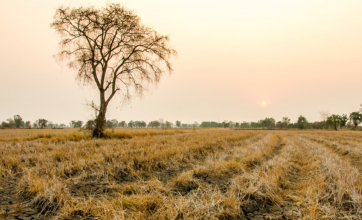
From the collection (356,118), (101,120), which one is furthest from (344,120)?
(101,120)

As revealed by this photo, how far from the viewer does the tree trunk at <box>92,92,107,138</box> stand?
13.5 m

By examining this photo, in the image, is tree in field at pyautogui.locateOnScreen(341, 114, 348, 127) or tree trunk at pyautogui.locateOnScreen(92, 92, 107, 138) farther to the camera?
tree in field at pyautogui.locateOnScreen(341, 114, 348, 127)

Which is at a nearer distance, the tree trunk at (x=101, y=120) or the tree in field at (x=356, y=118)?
the tree trunk at (x=101, y=120)

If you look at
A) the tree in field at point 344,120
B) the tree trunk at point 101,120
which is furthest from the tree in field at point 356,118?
the tree trunk at point 101,120

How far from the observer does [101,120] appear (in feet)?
45.0

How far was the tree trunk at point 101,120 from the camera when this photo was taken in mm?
13492

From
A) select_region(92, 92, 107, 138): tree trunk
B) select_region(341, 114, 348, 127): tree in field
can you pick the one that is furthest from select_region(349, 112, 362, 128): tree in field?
select_region(92, 92, 107, 138): tree trunk

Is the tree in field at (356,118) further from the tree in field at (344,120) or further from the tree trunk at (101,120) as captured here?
the tree trunk at (101,120)

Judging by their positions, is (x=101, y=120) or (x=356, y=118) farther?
(x=356, y=118)

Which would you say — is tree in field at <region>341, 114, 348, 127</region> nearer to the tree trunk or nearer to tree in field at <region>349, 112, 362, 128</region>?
tree in field at <region>349, 112, 362, 128</region>

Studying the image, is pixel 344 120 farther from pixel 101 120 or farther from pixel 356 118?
pixel 101 120

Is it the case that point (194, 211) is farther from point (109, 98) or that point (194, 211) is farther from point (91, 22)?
point (91, 22)

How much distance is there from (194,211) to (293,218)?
1311mm

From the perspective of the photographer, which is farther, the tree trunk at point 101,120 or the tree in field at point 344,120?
the tree in field at point 344,120
